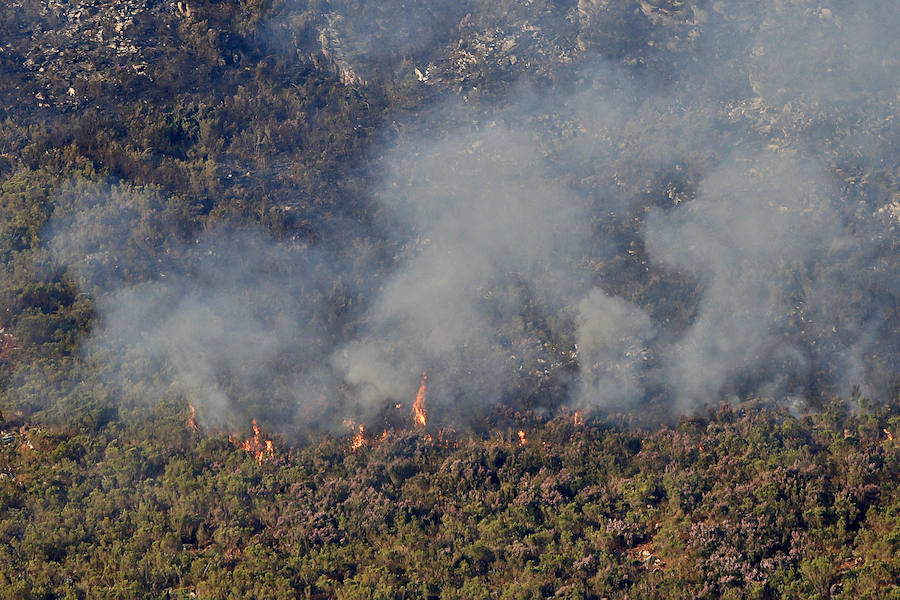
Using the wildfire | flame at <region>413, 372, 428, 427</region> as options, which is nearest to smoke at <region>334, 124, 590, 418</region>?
flame at <region>413, 372, 428, 427</region>

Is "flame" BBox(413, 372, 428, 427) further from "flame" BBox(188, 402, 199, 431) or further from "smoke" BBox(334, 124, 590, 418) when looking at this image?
"flame" BBox(188, 402, 199, 431)

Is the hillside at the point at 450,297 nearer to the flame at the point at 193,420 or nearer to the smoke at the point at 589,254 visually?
the smoke at the point at 589,254

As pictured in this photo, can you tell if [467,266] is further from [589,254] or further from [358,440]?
[358,440]

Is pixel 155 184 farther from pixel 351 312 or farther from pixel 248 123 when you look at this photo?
pixel 351 312

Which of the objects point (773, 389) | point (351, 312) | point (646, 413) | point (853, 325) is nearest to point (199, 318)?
point (351, 312)

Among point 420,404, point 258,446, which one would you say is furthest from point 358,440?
point 258,446

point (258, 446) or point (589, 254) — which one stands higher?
point (589, 254)
